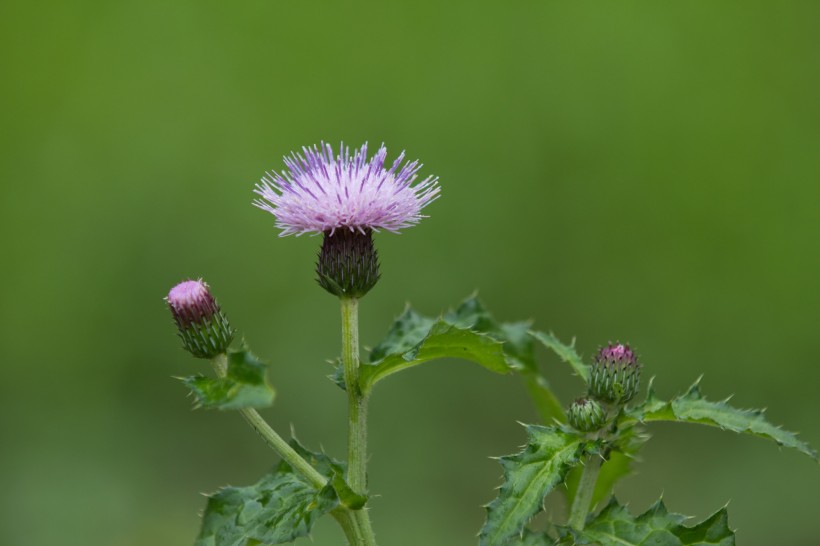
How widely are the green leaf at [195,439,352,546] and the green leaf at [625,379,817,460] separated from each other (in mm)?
741

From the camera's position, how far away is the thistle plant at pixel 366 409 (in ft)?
6.77

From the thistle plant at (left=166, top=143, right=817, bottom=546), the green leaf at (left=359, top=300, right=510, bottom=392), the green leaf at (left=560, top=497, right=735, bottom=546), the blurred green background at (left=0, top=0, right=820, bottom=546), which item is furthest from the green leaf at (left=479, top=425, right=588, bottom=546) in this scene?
the blurred green background at (left=0, top=0, right=820, bottom=546)

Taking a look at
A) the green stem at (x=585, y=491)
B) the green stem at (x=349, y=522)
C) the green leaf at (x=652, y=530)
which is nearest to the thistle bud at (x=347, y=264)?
the green stem at (x=349, y=522)

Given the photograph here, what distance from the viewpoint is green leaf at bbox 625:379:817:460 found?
2.18 m

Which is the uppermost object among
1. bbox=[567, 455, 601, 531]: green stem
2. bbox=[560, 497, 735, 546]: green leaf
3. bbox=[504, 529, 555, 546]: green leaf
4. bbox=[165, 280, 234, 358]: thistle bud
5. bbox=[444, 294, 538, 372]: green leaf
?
bbox=[444, 294, 538, 372]: green leaf

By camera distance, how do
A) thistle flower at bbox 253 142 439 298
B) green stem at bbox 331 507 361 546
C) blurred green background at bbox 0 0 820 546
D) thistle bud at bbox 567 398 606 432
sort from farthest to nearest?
blurred green background at bbox 0 0 820 546, thistle flower at bbox 253 142 439 298, thistle bud at bbox 567 398 606 432, green stem at bbox 331 507 361 546

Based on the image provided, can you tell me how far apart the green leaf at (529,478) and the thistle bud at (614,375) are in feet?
0.64

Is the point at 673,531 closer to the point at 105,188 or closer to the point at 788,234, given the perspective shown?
the point at 788,234

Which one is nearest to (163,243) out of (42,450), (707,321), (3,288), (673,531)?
(3,288)

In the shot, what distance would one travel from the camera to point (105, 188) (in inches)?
275

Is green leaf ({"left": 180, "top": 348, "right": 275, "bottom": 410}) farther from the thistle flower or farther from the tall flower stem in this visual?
the thistle flower

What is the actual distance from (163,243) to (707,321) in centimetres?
386

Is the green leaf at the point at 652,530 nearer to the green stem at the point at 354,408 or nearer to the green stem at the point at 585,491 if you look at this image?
A: the green stem at the point at 585,491

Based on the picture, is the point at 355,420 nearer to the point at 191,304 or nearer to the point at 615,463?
the point at 191,304
